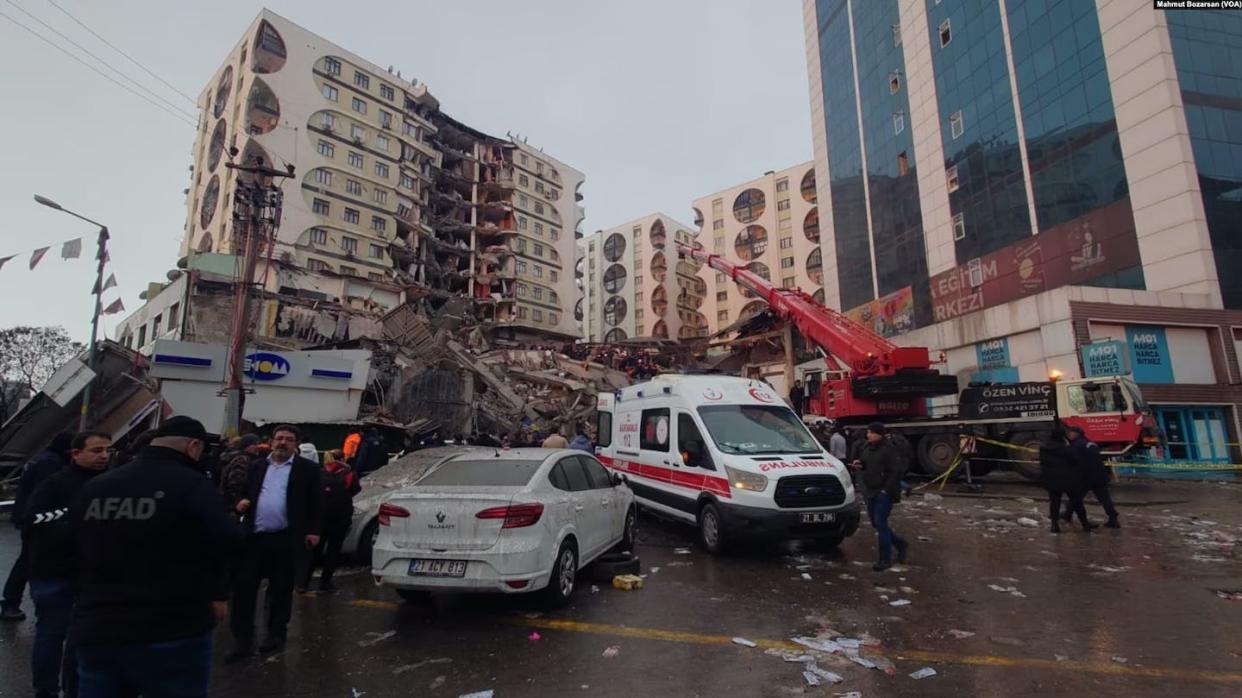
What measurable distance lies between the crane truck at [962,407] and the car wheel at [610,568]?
38.1ft

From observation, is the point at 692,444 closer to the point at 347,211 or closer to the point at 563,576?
the point at 563,576

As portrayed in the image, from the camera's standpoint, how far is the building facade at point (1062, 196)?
830 inches

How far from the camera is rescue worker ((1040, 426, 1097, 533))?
366 inches

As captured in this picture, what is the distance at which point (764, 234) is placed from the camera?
73.3 meters

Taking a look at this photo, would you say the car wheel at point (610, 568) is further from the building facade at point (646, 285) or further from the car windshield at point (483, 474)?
the building facade at point (646, 285)

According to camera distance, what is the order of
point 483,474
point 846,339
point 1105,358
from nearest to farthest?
point 483,474 → point 846,339 → point 1105,358

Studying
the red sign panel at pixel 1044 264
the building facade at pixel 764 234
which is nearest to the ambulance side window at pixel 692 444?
the red sign panel at pixel 1044 264

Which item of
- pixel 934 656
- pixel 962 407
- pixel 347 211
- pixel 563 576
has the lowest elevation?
pixel 934 656

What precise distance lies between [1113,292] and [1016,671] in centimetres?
2354

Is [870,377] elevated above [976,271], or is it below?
below

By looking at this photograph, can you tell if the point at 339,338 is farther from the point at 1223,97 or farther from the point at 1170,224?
the point at 1223,97

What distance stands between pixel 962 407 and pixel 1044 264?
14.7 metres

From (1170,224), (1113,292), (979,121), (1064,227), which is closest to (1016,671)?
(1113,292)

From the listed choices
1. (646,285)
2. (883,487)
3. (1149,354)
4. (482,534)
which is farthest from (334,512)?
(646,285)
